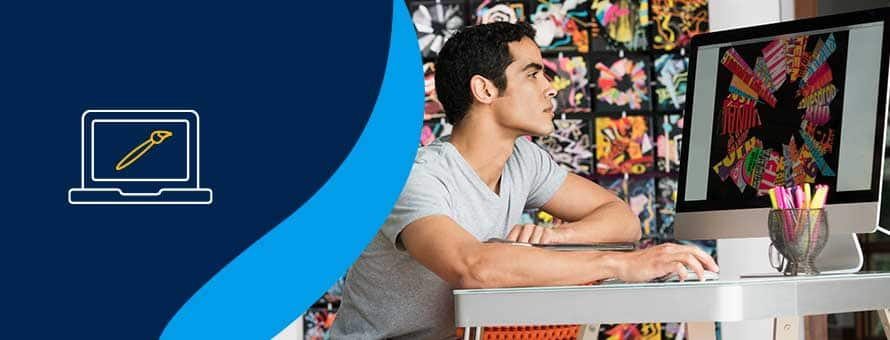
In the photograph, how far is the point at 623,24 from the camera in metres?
3.63

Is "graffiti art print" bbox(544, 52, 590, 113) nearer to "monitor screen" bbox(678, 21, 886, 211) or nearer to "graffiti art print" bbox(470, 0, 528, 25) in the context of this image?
"graffiti art print" bbox(470, 0, 528, 25)

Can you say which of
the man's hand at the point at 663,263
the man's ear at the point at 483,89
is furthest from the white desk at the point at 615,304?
the man's ear at the point at 483,89

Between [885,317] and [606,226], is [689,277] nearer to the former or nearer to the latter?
[885,317]

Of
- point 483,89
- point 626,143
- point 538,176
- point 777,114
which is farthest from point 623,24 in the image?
point 777,114

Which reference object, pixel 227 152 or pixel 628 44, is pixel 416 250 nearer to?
pixel 227 152

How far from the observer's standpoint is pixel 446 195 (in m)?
1.97

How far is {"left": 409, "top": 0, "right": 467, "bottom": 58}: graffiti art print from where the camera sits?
12.0ft

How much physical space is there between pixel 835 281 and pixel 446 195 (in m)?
0.68

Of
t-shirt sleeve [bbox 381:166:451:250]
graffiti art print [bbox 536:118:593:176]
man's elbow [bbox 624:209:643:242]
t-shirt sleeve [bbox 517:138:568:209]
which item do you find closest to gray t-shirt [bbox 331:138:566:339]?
t-shirt sleeve [bbox 381:166:451:250]

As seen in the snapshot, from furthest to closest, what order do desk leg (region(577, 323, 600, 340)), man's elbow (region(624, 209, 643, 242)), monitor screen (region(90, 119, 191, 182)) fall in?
man's elbow (region(624, 209, 643, 242)) → desk leg (region(577, 323, 600, 340)) → monitor screen (region(90, 119, 191, 182))

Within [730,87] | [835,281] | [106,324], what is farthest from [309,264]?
[730,87]

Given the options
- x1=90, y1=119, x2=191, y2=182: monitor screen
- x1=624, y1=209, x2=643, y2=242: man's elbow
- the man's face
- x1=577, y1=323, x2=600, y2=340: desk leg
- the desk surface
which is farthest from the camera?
x1=624, y1=209, x2=643, y2=242: man's elbow

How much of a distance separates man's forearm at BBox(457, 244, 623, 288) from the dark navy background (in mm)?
233

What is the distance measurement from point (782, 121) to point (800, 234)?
1.03 feet
